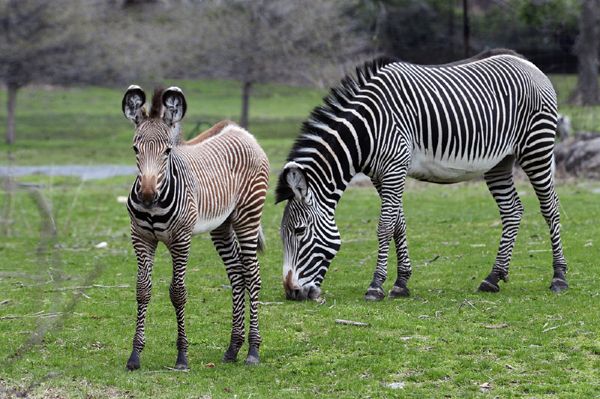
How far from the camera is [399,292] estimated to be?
10047 millimetres

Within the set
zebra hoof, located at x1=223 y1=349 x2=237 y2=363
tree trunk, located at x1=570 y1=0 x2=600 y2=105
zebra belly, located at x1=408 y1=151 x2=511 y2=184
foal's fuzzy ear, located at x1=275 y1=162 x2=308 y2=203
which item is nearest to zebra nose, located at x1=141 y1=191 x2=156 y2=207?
zebra hoof, located at x1=223 y1=349 x2=237 y2=363

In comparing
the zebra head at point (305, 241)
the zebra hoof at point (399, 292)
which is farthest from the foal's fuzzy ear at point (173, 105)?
the zebra hoof at point (399, 292)

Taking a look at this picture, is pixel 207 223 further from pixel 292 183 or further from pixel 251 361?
pixel 292 183

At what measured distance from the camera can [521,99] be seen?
34.3ft

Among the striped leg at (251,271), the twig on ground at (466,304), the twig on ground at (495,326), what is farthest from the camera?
the twig on ground at (466,304)

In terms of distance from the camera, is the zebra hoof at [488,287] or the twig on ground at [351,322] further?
the zebra hoof at [488,287]

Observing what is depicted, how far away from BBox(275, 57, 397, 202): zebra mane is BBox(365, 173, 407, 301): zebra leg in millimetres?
867

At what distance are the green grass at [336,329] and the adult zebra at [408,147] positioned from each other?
21.2 inches

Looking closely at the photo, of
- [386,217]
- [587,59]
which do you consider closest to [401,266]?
[386,217]

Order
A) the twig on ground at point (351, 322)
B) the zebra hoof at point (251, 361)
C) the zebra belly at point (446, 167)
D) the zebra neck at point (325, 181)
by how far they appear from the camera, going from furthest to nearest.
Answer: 1. the zebra belly at point (446, 167)
2. the zebra neck at point (325, 181)
3. the twig on ground at point (351, 322)
4. the zebra hoof at point (251, 361)

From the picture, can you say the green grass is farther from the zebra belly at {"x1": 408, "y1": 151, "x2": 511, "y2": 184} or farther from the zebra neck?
the zebra belly at {"x1": 408, "y1": 151, "x2": 511, "y2": 184}

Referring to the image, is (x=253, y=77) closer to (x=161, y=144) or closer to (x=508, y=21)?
(x=508, y=21)

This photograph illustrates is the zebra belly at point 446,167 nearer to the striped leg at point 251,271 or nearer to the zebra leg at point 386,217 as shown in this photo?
the zebra leg at point 386,217

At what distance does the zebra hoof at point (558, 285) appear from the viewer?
9.96m
